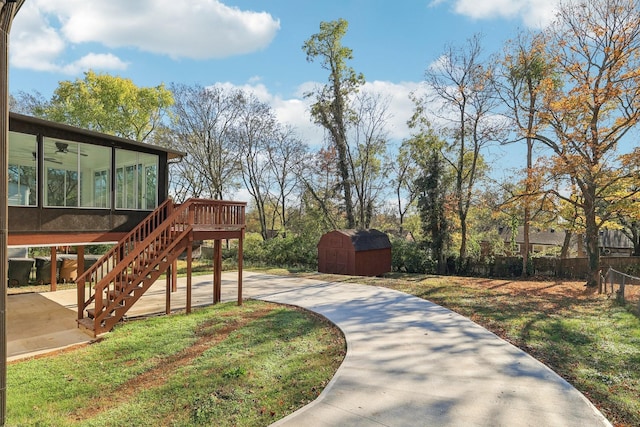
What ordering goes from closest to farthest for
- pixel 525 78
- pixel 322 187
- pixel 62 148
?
pixel 62 148, pixel 525 78, pixel 322 187

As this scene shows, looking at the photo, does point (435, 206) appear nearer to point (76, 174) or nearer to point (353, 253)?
point (353, 253)

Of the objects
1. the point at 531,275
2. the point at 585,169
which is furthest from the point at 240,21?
the point at 531,275

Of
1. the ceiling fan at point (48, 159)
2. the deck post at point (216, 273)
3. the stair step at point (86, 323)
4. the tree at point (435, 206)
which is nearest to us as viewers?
the stair step at point (86, 323)

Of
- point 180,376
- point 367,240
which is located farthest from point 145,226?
point 367,240

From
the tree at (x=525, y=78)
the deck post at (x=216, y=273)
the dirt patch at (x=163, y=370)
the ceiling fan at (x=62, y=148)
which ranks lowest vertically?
the dirt patch at (x=163, y=370)

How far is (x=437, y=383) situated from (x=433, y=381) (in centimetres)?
7

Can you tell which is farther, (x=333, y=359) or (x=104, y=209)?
(x=104, y=209)

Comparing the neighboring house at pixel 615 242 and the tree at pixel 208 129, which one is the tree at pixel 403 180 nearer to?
the tree at pixel 208 129

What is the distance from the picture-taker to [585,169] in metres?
12.4

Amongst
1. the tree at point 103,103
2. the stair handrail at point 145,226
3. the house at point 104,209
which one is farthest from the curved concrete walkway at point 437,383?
the tree at point 103,103

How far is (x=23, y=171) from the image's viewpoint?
7.32m

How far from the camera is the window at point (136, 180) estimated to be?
8789mm

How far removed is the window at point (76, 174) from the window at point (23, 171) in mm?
196

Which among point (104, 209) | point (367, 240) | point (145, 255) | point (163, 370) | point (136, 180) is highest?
point (136, 180)
